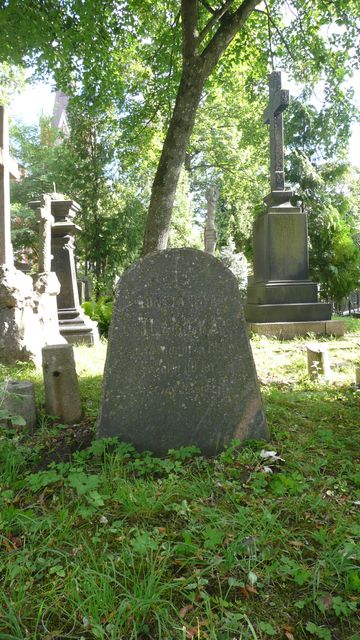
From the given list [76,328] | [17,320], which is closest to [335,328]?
[76,328]

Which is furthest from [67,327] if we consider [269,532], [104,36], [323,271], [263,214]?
[323,271]

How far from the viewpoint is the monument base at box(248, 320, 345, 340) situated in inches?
Answer: 338

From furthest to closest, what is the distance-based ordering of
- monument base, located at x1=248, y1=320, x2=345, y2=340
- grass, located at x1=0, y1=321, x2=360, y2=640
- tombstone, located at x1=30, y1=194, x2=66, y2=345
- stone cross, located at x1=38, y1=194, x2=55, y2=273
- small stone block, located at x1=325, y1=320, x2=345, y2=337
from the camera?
small stone block, located at x1=325, y1=320, x2=345, y2=337, monument base, located at x1=248, y1=320, x2=345, y2=340, stone cross, located at x1=38, y1=194, x2=55, y2=273, tombstone, located at x1=30, y1=194, x2=66, y2=345, grass, located at x1=0, y1=321, x2=360, y2=640

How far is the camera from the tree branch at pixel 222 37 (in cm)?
645

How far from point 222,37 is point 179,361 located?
5763 mm

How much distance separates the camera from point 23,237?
18.9m

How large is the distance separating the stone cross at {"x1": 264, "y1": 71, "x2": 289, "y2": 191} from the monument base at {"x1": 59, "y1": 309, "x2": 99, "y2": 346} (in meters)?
4.92

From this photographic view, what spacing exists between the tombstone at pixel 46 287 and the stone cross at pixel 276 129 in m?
4.83

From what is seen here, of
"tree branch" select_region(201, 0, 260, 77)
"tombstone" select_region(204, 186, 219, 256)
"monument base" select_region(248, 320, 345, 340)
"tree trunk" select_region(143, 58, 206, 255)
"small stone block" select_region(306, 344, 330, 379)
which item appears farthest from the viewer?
"tombstone" select_region(204, 186, 219, 256)

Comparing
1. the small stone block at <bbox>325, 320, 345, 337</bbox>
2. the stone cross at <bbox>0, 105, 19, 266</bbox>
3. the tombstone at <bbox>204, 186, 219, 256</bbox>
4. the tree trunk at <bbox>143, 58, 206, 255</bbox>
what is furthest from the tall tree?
the tombstone at <bbox>204, 186, 219, 256</bbox>

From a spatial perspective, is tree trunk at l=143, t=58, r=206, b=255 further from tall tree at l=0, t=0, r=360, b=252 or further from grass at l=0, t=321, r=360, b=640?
grass at l=0, t=321, r=360, b=640

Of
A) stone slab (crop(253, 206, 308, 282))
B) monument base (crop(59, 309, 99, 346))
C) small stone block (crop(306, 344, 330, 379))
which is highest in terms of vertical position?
stone slab (crop(253, 206, 308, 282))

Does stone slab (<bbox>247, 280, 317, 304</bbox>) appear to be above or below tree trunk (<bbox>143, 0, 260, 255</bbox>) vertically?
below

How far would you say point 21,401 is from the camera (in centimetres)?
315
